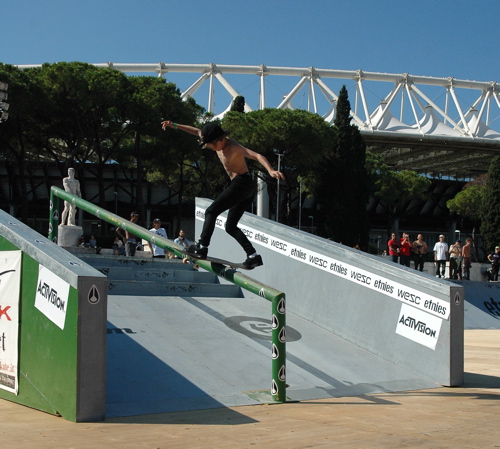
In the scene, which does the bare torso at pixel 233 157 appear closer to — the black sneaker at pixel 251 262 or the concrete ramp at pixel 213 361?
the black sneaker at pixel 251 262

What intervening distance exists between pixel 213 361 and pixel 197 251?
1.15 meters

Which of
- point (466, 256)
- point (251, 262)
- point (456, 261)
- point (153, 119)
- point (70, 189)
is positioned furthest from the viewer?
point (153, 119)

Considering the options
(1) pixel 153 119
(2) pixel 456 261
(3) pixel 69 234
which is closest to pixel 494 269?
(2) pixel 456 261

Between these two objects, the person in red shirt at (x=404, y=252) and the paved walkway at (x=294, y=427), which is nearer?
the paved walkway at (x=294, y=427)

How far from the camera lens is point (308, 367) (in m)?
6.58

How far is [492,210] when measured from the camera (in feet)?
145

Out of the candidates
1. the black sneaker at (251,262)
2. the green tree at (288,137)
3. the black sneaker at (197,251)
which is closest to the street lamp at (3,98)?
the black sneaker at (197,251)

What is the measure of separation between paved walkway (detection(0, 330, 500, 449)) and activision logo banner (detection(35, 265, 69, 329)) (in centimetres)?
76

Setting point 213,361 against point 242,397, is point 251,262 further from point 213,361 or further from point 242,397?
point 242,397

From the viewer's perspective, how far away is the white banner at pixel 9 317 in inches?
212

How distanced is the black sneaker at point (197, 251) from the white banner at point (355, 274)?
7.44ft

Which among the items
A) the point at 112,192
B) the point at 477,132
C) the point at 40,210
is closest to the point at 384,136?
the point at 477,132

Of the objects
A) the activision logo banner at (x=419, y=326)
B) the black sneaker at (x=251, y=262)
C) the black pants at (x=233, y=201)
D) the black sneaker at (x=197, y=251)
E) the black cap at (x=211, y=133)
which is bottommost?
the activision logo banner at (x=419, y=326)

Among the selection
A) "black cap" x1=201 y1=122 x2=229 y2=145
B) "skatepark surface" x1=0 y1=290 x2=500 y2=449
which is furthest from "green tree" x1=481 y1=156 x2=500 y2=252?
"black cap" x1=201 y1=122 x2=229 y2=145
